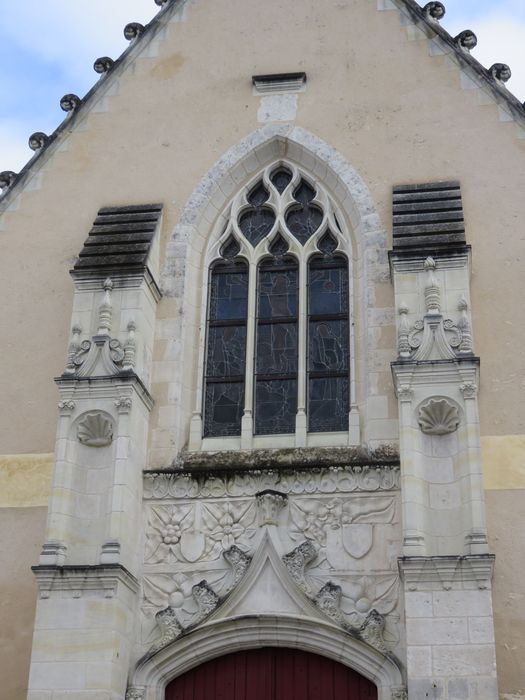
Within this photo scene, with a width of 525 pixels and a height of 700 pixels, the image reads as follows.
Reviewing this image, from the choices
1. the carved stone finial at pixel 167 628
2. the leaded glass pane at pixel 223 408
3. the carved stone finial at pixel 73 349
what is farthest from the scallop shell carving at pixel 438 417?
the carved stone finial at pixel 73 349

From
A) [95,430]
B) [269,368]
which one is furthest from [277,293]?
[95,430]

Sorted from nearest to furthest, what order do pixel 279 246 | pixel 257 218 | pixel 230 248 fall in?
1. pixel 279 246
2. pixel 230 248
3. pixel 257 218

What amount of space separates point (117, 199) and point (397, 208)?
355 cm

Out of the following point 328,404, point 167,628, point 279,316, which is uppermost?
point 279,316

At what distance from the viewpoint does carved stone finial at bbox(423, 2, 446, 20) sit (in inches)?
573

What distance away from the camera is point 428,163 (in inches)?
542

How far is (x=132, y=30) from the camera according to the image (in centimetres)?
1533

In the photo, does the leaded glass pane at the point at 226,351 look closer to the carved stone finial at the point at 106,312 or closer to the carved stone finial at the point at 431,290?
the carved stone finial at the point at 106,312

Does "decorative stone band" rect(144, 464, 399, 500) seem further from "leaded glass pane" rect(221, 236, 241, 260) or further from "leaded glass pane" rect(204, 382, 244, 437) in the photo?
"leaded glass pane" rect(221, 236, 241, 260)

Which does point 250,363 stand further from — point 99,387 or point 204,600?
point 204,600

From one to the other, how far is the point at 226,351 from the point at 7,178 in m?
3.84

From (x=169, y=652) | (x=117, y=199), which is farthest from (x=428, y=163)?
(x=169, y=652)

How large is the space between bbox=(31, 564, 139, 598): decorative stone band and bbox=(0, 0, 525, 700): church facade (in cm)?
2

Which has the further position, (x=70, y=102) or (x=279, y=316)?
(x=70, y=102)
